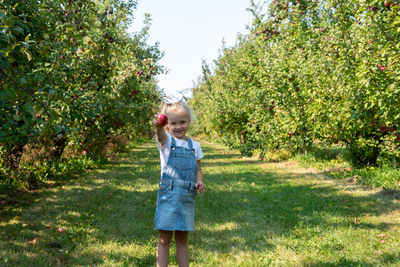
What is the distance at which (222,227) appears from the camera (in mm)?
5430

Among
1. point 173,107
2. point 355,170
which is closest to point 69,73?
point 173,107

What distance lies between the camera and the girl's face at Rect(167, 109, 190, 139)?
11.2ft

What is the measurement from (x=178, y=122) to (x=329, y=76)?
6.24m

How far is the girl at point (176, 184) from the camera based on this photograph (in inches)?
130

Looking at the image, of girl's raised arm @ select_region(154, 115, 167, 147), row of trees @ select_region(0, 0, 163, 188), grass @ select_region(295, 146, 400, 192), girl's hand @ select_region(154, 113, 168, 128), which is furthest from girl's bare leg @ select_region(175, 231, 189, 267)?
grass @ select_region(295, 146, 400, 192)

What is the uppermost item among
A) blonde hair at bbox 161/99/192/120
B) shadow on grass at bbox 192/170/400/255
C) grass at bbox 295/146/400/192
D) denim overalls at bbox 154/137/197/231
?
blonde hair at bbox 161/99/192/120

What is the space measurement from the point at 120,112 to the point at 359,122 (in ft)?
27.8

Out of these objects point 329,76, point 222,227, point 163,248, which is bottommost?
point 222,227

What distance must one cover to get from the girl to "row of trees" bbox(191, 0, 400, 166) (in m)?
3.64

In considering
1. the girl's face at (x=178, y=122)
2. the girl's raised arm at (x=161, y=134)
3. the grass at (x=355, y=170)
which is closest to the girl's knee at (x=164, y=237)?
the girl's raised arm at (x=161, y=134)

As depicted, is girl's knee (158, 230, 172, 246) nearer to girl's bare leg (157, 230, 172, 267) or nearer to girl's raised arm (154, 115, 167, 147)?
girl's bare leg (157, 230, 172, 267)

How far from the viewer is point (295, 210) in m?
6.43

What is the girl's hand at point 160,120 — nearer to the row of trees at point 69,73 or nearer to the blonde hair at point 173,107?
the blonde hair at point 173,107

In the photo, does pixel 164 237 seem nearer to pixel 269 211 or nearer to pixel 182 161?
pixel 182 161
